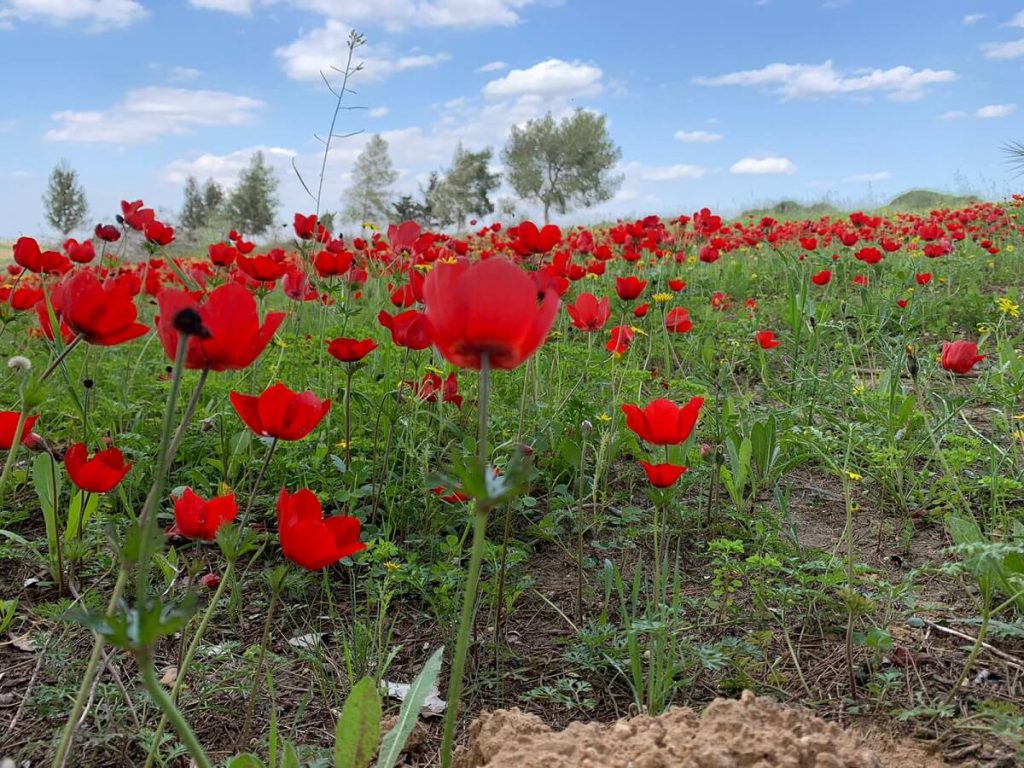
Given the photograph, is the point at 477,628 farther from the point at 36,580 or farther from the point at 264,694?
the point at 36,580

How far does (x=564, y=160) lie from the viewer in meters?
39.2

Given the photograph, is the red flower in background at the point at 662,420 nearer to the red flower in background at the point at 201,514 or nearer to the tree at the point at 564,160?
the red flower in background at the point at 201,514

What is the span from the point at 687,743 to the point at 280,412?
857mm

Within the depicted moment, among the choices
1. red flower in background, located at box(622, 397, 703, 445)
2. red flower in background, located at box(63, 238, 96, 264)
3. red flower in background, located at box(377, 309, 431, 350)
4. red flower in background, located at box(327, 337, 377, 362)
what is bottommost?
red flower in background, located at box(622, 397, 703, 445)

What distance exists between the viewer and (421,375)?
3.13 meters

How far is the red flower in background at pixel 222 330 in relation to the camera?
3.44 ft

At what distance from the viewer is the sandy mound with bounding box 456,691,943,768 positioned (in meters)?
1.11

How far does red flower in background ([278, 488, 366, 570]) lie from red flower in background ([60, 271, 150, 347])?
14.8 inches

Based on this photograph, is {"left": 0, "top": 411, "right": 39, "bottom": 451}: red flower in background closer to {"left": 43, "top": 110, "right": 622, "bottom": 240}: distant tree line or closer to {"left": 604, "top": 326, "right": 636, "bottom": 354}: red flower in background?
{"left": 604, "top": 326, "right": 636, "bottom": 354}: red flower in background

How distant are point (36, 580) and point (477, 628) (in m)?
1.30

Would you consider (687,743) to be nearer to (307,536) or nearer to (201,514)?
(307,536)

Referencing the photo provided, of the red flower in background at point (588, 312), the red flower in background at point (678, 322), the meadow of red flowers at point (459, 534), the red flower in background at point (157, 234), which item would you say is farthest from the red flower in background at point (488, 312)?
the red flower in background at point (157, 234)

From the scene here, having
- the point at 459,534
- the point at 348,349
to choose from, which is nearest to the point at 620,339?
the point at 459,534

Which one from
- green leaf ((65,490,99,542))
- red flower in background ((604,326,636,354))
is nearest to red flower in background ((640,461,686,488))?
red flower in background ((604,326,636,354))
